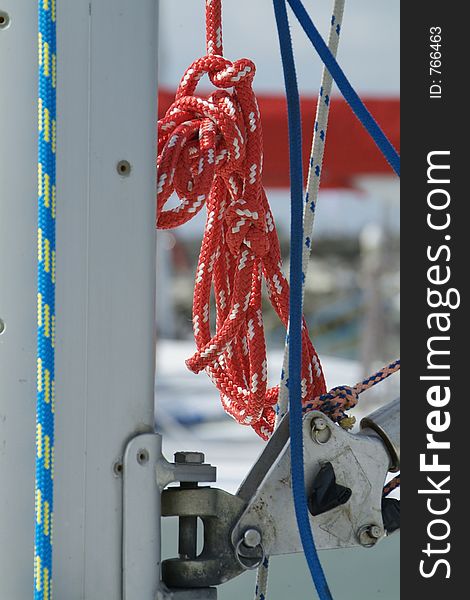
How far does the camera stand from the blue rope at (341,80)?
120cm

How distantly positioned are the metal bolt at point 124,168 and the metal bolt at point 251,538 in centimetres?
35

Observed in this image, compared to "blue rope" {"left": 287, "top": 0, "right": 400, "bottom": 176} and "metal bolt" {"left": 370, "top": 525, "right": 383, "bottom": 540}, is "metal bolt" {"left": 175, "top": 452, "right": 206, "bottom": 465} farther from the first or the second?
"blue rope" {"left": 287, "top": 0, "right": 400, "bottom": 176}

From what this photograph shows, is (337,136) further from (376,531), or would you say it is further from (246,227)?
(376,531)

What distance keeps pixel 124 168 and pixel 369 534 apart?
0.44m

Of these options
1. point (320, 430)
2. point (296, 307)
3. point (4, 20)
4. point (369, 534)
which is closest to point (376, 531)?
point (369, 534)

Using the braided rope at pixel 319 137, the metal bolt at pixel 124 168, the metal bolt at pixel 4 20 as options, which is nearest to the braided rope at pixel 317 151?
the braided rope at pixel 319 137

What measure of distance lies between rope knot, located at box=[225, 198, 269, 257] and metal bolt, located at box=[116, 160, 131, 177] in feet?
0.71

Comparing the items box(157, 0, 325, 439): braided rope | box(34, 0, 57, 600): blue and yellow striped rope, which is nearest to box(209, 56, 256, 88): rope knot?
box(157, 0, 325, 439): braided rope

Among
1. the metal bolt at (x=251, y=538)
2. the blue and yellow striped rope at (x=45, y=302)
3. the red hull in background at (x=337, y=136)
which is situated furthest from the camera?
the red hull in background at (x=337, y=136)

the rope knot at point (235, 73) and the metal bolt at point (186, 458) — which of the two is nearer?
the metal bolt at point (186, 458)

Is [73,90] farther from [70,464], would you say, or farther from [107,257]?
[70,464]

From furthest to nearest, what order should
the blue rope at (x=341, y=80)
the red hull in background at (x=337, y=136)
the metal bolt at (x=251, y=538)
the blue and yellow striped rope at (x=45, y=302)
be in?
the red hull in background at (x=337, y=136)
the blue rope at (x=341, y=80)
the metal bolt at (x=251, y=538)
the blue and yellow striped rope at (x=45, y=302)

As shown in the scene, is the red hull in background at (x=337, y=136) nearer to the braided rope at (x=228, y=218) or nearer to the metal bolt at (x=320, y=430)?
the braided rope at (x=228, y=218)

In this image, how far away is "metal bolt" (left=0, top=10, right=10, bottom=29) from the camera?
102 centimetres
